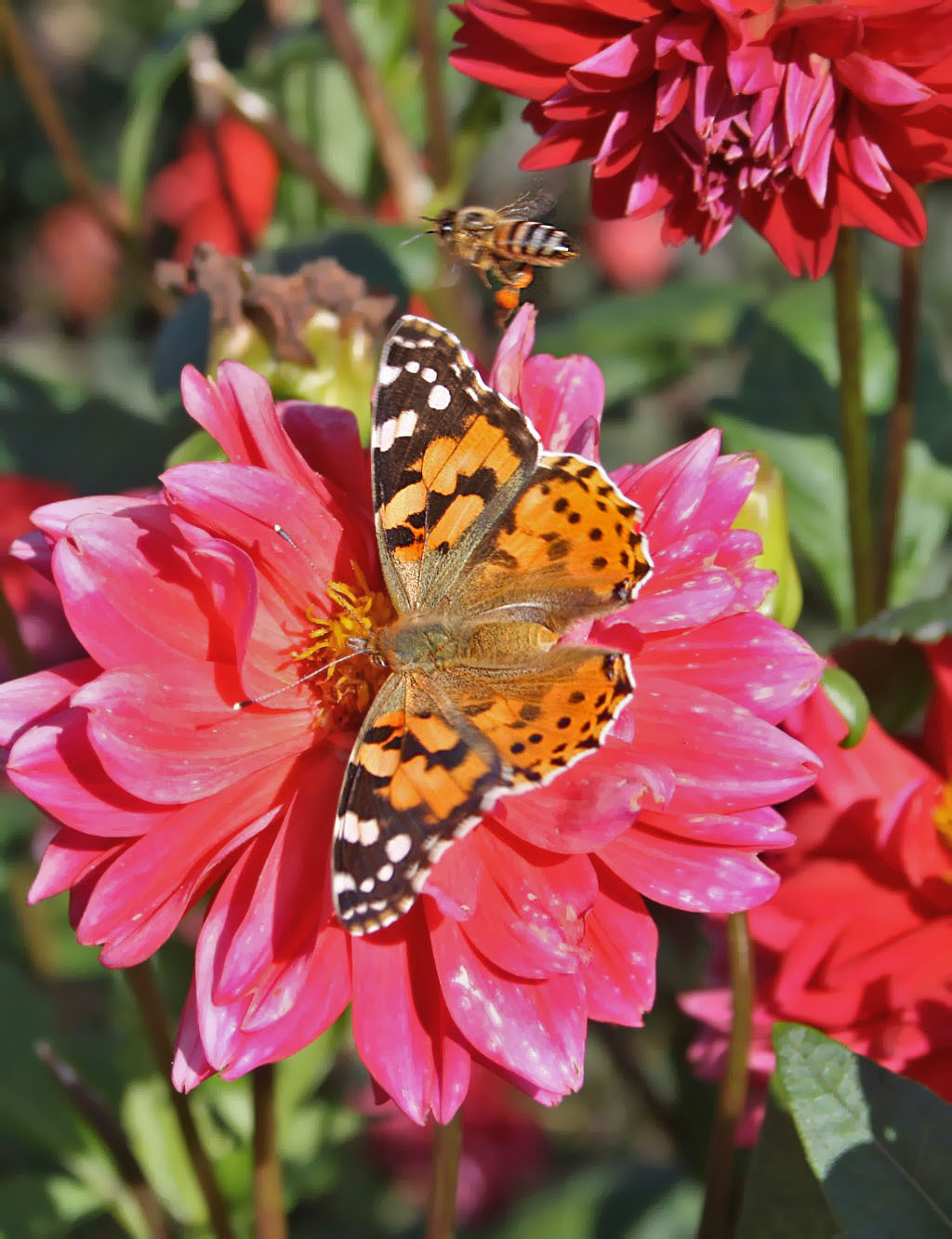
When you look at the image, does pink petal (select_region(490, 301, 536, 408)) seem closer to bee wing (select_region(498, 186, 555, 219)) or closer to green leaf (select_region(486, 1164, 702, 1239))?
bee wing (select_region(498, 186, 555, 219))

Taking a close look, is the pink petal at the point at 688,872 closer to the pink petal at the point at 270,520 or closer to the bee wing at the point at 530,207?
the pink petal at the point at 270,520

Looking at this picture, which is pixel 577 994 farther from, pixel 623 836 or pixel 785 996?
pixel 785 996

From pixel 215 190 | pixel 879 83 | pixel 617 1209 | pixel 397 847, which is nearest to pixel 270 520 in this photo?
pixel 397 847

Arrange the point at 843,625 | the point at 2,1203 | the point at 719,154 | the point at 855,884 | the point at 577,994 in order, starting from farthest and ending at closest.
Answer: the point at 843,625 < the point at 2,1203 < the point at 855,884 < the point at 719,154 < the point at 577,994

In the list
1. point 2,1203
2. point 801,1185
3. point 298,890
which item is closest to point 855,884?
point 801,1185

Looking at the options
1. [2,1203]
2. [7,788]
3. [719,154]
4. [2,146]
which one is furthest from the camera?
[2,146]

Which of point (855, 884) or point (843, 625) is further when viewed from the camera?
point (843, 625)
